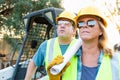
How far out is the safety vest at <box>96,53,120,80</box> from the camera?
8.80 feet

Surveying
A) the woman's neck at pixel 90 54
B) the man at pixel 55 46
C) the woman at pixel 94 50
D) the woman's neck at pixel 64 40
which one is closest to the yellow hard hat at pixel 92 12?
the woman at pixel 94 50

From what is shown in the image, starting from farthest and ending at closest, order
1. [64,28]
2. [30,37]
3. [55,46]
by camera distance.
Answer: [30,37], [64,28], [55,46]

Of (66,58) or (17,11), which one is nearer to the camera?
(66,58)

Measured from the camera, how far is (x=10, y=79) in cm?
758

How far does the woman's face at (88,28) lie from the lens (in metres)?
2.75

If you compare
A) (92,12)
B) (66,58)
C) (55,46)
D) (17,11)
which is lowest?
(17,11)

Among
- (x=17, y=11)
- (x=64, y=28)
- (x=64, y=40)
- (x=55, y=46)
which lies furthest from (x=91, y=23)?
(x=17, y=11)

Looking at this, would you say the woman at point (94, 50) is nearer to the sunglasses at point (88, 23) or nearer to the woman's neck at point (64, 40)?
the sunglasses at point (88, 23)

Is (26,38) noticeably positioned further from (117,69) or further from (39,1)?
(39,1)

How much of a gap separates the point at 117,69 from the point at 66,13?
6.61 ft

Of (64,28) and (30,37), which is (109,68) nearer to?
(64,28)

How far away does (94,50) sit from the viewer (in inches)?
111

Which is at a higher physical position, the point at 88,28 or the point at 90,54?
the point at 88,28

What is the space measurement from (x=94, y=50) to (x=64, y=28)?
2024mm
